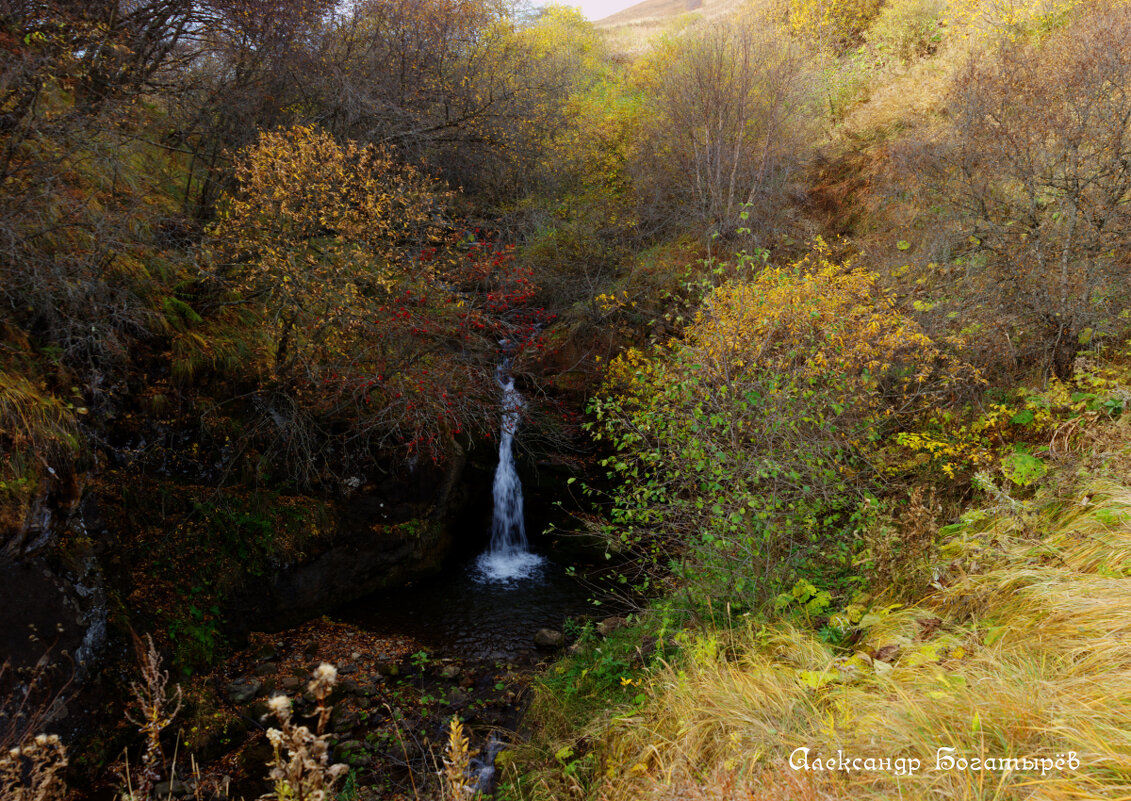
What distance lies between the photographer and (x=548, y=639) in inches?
278

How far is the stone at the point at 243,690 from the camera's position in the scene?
580 centimetres

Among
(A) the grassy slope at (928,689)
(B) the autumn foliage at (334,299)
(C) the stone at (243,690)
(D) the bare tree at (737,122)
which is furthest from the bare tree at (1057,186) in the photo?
(C) the stone at (243,690)

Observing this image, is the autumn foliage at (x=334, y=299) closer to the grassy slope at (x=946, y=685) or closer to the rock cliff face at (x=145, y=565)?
the rock cliff face at (x=145, y=565)

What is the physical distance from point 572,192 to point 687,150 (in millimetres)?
3476

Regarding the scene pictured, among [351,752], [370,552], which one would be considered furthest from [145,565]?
[351,752]

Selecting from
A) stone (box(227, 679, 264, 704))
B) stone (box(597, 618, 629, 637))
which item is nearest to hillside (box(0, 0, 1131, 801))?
stone (box(227, 679, 264, 704))

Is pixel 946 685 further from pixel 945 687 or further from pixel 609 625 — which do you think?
pixel 609 625

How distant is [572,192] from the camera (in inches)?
562

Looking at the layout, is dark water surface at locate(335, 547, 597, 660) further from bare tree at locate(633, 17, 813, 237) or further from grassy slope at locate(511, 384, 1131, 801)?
bare tree at locate(633, 17, 813, 237)

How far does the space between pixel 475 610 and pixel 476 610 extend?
0.02m

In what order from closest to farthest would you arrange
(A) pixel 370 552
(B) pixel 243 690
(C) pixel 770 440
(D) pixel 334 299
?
(C) pixel 770 440
(B) pixel 243 690
(D) pixel 334 299
(A) pixel 370 552

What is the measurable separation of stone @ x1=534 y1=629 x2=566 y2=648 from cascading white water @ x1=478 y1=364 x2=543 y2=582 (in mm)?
2208

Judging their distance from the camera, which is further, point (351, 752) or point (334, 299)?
point (334, 299)

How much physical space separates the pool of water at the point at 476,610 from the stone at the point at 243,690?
5.20 feet
